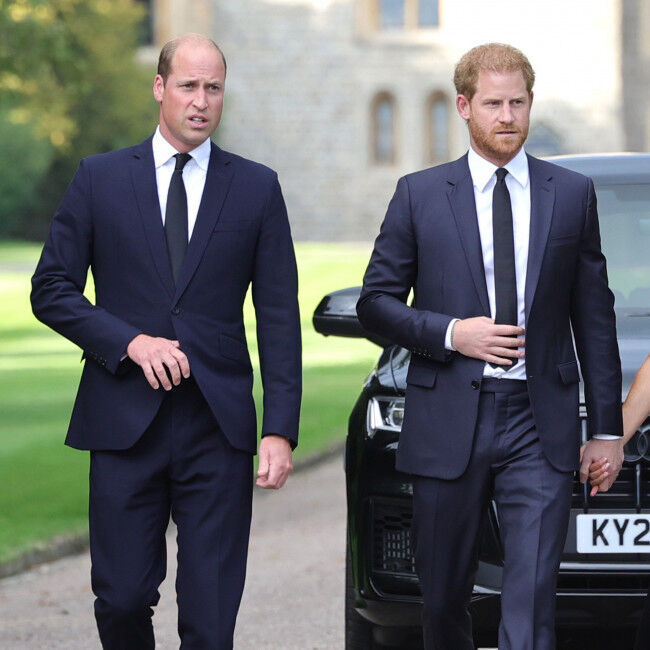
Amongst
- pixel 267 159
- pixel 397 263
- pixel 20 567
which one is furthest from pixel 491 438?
pixel 267 159

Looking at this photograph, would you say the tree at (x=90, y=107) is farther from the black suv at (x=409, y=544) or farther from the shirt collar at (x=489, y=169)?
the shirt collar at (x=489, y=169)

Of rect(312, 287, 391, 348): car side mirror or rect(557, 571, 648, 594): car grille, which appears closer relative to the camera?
rect(557, 571, 648, 594): car grille

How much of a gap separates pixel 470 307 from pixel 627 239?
1.58 metres

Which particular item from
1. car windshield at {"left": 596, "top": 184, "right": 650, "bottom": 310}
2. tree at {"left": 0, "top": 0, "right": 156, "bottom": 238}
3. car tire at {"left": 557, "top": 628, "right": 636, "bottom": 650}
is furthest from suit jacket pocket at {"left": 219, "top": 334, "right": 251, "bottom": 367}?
tree at {"left": 0, "top": 0, "right": 156, "bottom": 238}

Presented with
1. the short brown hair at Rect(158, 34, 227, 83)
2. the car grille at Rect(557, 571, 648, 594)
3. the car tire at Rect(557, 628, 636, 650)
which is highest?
the short brown hair at Rect(158, 34, 227, 83)

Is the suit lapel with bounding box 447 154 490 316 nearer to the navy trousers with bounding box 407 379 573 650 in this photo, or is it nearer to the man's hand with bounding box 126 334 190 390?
the navy trousers with bounding box 407 379 573 650

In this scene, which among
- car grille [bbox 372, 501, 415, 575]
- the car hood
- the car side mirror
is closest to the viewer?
car grille [bbox 372, 501, 415, 575]

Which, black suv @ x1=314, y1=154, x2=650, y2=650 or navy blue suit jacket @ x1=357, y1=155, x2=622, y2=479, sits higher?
navy blue suit jacket @ x1=357, y1=155, x2=622, y2=479

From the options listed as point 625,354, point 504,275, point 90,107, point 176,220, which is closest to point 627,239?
point 625,354

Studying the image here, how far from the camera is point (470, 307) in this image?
434cm

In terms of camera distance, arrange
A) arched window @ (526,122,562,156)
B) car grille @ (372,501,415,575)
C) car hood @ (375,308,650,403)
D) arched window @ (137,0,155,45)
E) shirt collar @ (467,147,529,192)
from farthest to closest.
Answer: arched window @ (137,0,155,45), arched window @ (526,122,562,156), car hood @ (375,308,650,403), car grille @ (372,501,415,575), shirt collar @ (467,147,529,192)

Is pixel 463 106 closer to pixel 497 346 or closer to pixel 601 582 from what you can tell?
pixel 497 346

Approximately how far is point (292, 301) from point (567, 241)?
0.72 meters

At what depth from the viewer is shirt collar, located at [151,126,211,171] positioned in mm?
4461
